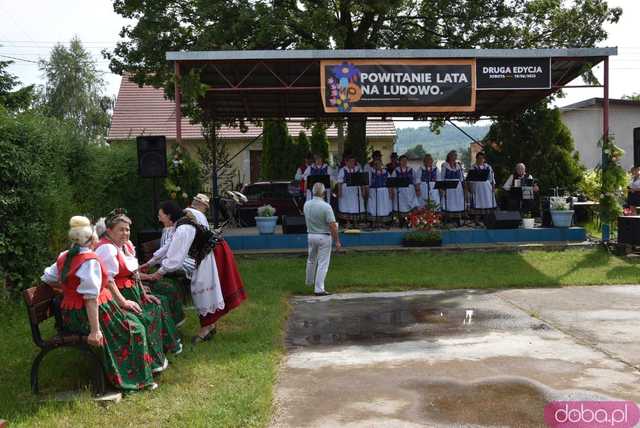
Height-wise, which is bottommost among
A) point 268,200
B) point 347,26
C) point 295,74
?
point 268,200

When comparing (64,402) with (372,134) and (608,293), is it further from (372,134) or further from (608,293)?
(372,134)

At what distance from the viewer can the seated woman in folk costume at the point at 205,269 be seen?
6.73 metres

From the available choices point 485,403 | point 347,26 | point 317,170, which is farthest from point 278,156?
point 485,403

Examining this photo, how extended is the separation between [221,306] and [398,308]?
111 inches

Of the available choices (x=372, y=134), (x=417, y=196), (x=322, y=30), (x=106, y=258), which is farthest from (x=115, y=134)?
(x=106, y=258)

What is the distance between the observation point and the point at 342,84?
13.1 metres

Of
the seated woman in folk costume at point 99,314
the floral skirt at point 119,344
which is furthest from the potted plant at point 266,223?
the floral skirt at point 119,344

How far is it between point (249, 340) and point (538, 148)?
14760mm

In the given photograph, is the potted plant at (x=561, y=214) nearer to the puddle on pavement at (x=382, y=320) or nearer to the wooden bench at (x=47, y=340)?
the puddle on pavement at (x=382, y=320)

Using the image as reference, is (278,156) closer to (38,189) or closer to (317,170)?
(317,170)

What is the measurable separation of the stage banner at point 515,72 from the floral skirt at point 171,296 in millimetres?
8568

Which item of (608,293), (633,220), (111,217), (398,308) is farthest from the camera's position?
(633,220)

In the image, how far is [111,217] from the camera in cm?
602

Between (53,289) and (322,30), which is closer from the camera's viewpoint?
(53,289)
